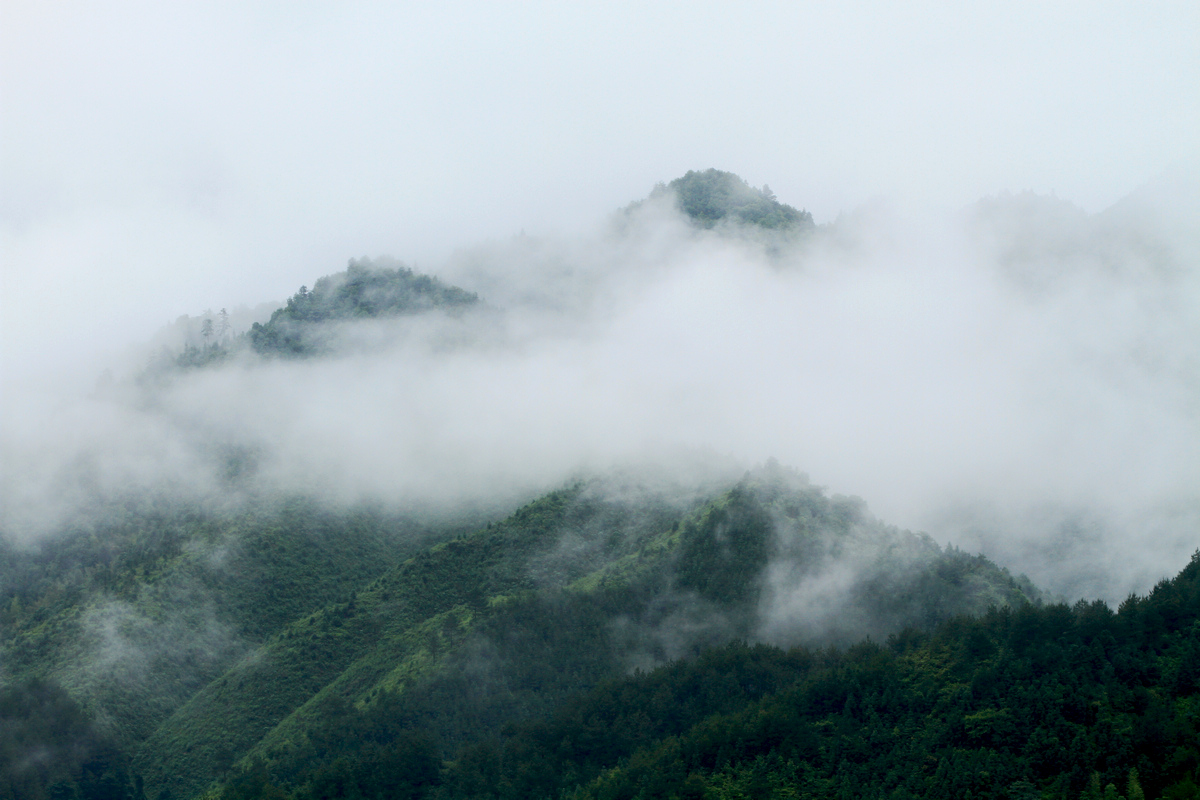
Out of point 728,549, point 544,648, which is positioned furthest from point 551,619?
point 728,549

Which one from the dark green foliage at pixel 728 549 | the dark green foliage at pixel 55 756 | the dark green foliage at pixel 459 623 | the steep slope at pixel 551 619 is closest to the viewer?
the dark green foliage at pixel 459 623

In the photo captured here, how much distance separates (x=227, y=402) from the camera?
145 meters

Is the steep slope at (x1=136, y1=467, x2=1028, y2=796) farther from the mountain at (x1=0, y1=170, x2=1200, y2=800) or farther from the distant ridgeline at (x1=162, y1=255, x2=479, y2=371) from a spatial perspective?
the distant ridgeline at (x1=162, y1=255, x2=479, y2=371)

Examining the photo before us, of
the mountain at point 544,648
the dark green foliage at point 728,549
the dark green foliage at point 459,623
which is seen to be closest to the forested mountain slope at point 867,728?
the mountain at point 544,648

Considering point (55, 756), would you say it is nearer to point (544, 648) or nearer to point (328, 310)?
point (544, 648)

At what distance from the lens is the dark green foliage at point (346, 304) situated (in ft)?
516

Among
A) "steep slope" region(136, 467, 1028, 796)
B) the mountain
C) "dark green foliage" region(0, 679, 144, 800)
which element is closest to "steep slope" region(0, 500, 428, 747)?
the mountain

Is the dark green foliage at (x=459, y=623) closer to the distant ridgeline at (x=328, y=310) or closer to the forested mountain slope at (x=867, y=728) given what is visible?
the forested mountain slope at (x=867, y=728)

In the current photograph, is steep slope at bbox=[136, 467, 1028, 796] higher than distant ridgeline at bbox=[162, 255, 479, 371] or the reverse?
the reverse

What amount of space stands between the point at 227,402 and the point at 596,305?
257ft

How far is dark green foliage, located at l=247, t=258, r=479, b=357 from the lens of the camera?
157375 millimetres

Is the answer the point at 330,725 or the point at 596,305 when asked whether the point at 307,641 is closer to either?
the point at 330,725

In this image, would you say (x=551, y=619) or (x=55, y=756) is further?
(x=551, y=619)

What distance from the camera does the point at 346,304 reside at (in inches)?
6407
